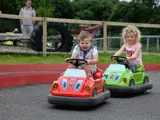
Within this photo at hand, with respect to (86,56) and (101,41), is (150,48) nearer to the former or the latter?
(101,41)

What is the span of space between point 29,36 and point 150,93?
669 cm

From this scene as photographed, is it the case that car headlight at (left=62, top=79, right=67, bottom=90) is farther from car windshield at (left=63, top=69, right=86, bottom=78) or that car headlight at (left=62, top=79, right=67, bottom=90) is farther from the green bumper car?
the green bumper car

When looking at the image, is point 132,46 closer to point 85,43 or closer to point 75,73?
point 85,43

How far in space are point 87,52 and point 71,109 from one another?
1.19 meters

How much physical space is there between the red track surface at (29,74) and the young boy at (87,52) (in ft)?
6.46

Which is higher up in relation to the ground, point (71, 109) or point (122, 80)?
point (122, 80)

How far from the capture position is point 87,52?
6582mm

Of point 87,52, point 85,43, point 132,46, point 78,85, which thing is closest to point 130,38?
point 132,46

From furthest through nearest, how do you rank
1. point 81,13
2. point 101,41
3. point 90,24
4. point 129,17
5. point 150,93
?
point 81,13
point 129,17
point 101,41
point 90,24
point 150,93

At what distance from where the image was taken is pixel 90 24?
47.3ft

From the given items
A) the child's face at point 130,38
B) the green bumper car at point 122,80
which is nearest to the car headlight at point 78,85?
the green bumper car at point 122,80

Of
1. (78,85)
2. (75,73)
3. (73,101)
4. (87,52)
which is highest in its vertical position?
(87,52)

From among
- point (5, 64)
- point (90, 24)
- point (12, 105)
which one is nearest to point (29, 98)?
point (12, 105)

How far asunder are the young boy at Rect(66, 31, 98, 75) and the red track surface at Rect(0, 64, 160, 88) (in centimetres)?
197
